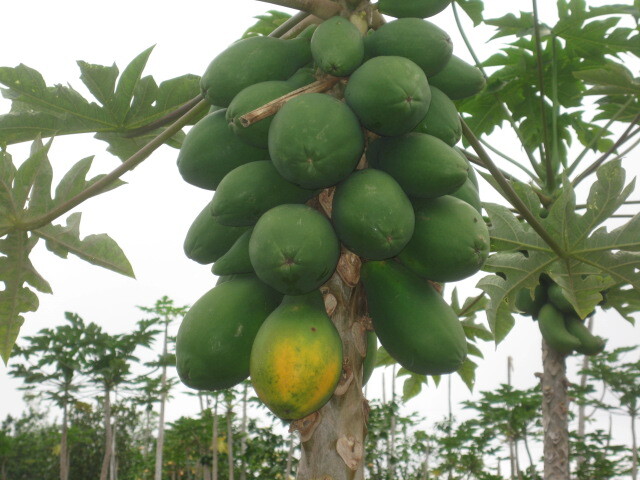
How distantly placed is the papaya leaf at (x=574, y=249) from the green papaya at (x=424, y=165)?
76cm

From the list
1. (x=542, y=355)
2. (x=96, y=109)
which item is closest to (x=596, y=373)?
(x=542, y=355)

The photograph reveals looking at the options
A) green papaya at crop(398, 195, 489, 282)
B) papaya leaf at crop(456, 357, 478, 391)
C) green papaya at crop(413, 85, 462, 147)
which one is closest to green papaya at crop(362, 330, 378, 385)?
green papaya at crop(398, 195, 489, 282)

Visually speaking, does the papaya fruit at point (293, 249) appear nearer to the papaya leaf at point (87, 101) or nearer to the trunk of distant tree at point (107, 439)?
the papaya leaf at point (87, 101)

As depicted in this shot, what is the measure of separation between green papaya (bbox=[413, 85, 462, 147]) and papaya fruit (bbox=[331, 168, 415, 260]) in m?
0.21

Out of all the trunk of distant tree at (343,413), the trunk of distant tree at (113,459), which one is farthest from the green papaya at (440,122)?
the trunk of distant tree at (113,459)

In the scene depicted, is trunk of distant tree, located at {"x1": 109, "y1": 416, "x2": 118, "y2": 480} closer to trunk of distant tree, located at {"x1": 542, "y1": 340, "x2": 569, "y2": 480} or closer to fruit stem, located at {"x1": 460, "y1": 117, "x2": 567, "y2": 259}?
trunk of distant tree, located at {"x1": 542, "y1": 340, "x2": 569, "y2": 480}

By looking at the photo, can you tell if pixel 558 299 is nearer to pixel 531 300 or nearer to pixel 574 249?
pixel 531 300

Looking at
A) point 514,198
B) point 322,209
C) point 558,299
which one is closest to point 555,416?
point 558,299

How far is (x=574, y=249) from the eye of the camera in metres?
2.12

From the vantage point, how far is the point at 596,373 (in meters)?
8.02

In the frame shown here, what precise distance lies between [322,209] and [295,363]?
39 cm

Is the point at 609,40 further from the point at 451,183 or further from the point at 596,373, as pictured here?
the point at 596,373

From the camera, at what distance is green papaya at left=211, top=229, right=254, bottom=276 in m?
1.45

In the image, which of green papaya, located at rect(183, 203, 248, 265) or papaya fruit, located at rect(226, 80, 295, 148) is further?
green papaya, located at rect(183, 203, 248, 265)
